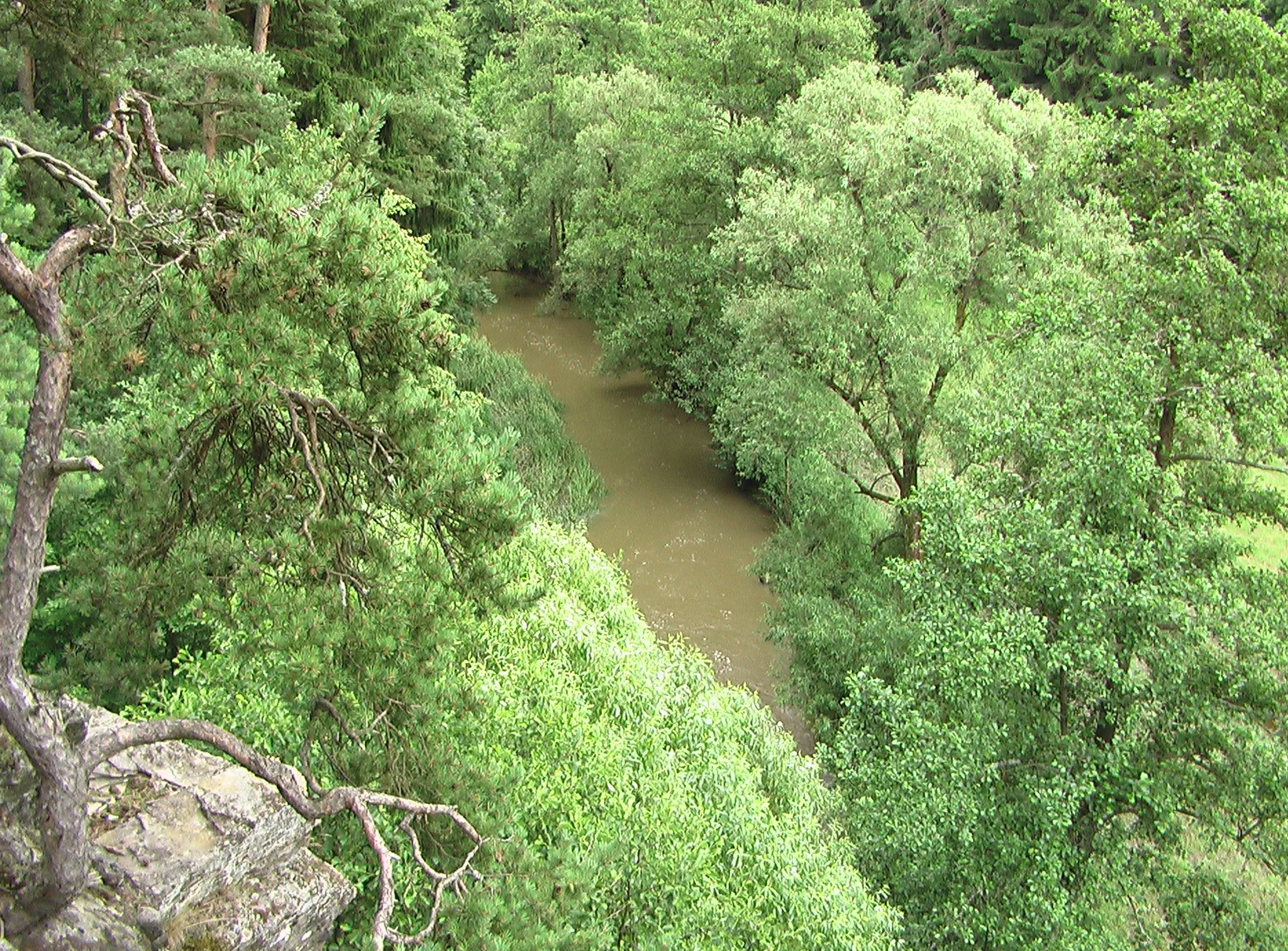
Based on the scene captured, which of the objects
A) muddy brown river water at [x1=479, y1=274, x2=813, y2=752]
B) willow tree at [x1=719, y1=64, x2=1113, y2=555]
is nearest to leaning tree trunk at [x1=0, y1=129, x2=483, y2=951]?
muddy brown river water at [x1=479, y1=274, x2=813, y2=752]

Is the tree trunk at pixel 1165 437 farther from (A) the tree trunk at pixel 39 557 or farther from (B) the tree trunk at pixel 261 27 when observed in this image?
(B) the tree trunk at pixel 261 27

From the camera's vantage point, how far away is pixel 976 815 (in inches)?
498

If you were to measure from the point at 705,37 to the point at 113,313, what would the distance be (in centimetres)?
2258

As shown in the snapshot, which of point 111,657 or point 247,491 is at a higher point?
point 247,491

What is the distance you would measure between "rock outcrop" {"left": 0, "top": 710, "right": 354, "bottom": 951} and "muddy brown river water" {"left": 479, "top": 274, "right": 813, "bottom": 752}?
35.6ft

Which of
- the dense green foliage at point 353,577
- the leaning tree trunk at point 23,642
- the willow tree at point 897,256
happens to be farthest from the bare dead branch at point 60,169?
the willow tree at point 897,256

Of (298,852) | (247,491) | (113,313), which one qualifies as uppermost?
(113,313)

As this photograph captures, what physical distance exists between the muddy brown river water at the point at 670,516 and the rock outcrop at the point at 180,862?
35.6 ft

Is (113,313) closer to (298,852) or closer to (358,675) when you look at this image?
(358,675)

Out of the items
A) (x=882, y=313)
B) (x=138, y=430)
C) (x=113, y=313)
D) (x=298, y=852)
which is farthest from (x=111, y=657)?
(x=882, y=313)

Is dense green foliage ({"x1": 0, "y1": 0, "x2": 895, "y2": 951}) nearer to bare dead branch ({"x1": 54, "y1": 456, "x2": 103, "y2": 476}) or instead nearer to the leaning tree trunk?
the leaning tree trunk

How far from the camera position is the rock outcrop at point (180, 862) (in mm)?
5816

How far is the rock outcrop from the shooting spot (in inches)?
229

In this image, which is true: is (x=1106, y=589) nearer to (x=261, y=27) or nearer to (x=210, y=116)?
(x=210, y=116)
